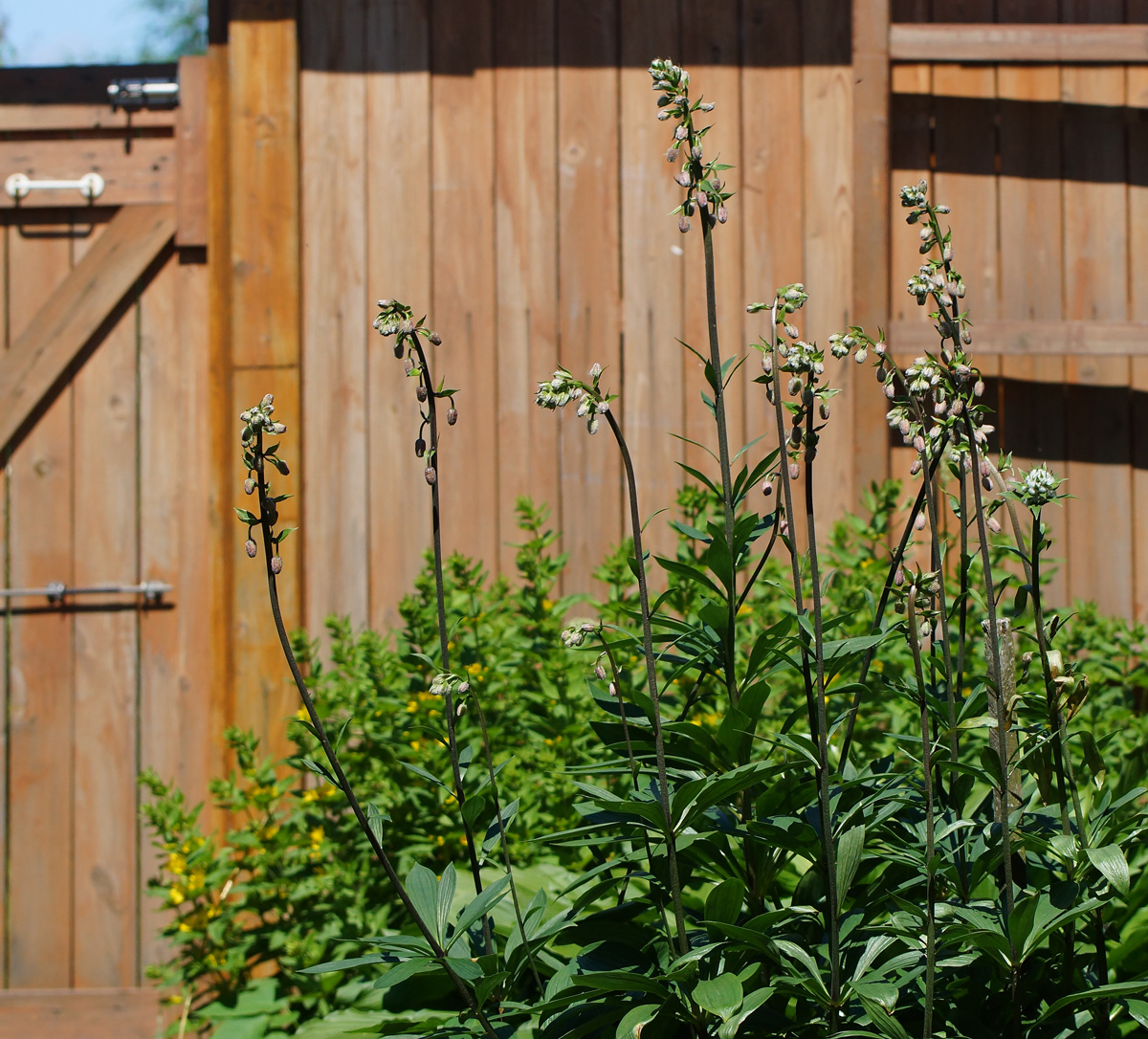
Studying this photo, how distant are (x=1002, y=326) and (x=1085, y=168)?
0.68 m

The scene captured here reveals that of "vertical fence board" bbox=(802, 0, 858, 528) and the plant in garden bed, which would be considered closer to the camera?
the plant in garden bed

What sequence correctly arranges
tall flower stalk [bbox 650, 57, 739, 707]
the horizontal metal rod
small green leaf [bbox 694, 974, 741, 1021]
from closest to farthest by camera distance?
small green leaf [bbox 694, 974, 741, 1021]
tall flower stalk [bbox 650, 57, 739, 707]
the horizontal metal rod

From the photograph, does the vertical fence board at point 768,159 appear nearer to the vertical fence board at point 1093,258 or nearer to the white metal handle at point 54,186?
the vertical fence board at point 1093,258

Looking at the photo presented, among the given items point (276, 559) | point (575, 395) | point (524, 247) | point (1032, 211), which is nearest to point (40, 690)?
point (524, 247)

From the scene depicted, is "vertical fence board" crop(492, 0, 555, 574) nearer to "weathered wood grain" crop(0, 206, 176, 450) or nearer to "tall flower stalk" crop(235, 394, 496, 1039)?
"weathered wood grain" crop(0, 206, 176, 450)

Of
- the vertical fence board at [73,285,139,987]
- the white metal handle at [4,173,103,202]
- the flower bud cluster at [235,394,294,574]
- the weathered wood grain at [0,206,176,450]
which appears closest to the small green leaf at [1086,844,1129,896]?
the flower bud cluster at [235,394,294,574]

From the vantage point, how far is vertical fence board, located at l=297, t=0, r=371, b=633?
3.09m

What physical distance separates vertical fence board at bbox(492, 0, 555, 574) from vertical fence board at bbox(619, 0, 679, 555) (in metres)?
0.23

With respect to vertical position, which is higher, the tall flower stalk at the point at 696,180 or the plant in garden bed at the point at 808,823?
the tall flower stalk at the point at 696,180

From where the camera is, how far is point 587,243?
3150mm

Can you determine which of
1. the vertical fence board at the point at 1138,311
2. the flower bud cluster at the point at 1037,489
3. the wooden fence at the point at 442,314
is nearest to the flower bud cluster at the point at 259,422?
the flower bud cluster at the point at 1037,489

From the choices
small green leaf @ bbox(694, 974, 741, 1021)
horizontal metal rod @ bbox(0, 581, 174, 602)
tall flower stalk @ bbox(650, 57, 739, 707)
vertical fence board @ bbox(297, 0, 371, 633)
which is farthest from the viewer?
horizontal metal rod @ bbox(0, 581, 174, 602)

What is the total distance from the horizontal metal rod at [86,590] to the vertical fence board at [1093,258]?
2.85 m

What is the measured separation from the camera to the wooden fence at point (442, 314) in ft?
10.2
